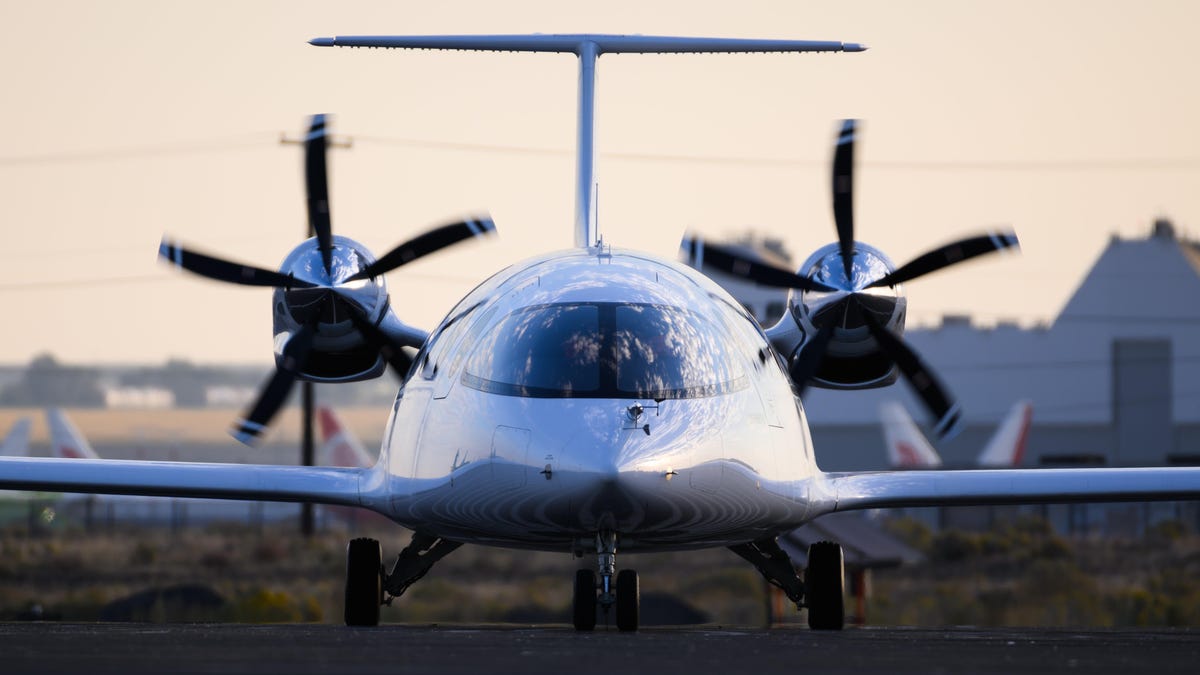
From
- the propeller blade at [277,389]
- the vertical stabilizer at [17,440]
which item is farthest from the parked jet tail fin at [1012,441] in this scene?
the propeller blade at [277,389]

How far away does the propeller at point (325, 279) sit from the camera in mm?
21891

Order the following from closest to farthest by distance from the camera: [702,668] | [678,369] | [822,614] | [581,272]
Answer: [702,668]
[678,369]
[581,272]
[822,614]

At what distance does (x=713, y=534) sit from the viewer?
1656 centimetres

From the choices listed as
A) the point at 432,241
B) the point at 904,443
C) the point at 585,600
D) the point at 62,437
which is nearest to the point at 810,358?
the point at 432,241

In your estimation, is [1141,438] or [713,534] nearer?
[713,534]

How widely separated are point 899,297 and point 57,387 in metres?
135

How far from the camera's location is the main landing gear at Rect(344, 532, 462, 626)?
2014 cm

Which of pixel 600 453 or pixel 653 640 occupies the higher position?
pixel 600 453

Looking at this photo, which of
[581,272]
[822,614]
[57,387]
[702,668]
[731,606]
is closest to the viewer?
[702,668]

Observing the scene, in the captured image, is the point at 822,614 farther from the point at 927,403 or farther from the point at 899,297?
the point at 899,297

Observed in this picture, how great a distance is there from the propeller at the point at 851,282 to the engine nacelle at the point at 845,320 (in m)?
0.01

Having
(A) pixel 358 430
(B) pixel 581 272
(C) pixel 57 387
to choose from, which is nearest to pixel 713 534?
(B) pixel 581 272

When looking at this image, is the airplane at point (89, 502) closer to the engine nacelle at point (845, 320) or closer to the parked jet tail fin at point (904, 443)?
the parked jet tail fin at point (904, 443)

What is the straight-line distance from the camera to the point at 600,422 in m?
15.2
